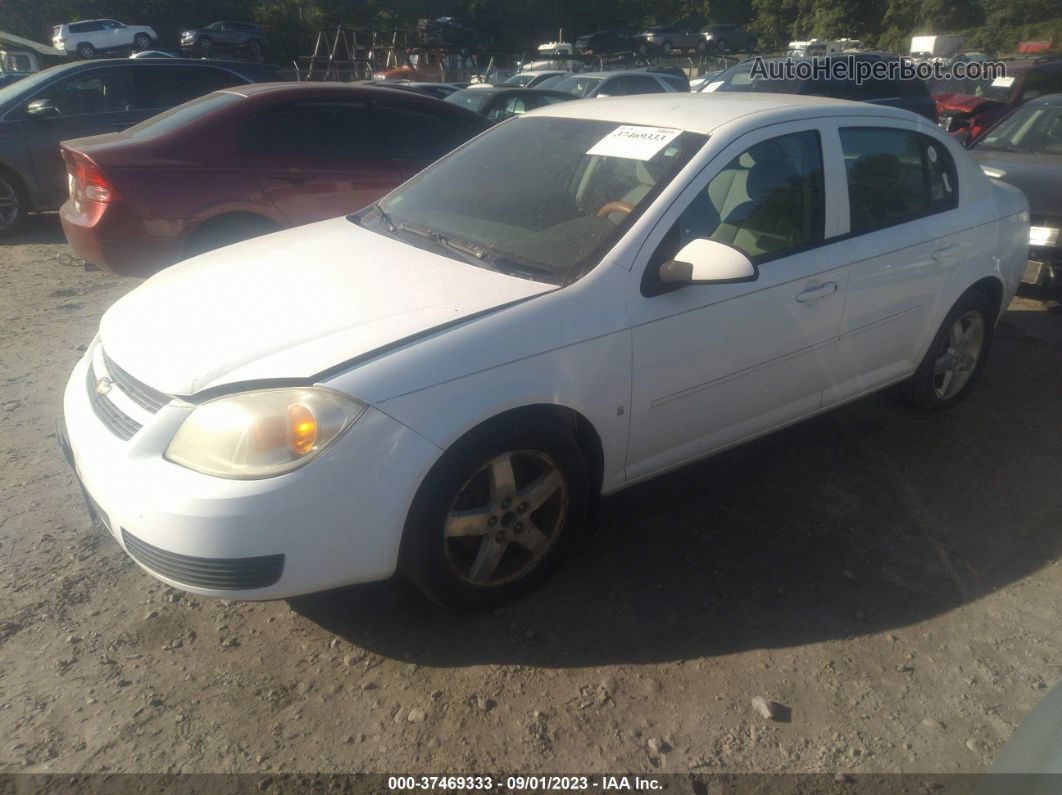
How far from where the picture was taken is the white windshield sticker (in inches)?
125

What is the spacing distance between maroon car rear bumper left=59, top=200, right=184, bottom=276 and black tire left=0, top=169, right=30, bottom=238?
10.7 ft

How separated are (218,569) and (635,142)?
2.16 meters

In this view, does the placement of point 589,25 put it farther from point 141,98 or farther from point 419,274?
point 419,274

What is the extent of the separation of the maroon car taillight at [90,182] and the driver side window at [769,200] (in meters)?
3.92

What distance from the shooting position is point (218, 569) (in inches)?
92.0

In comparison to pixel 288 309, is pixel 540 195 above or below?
above

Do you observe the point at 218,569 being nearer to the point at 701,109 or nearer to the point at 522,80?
the point at 701,109

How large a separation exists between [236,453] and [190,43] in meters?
41.9

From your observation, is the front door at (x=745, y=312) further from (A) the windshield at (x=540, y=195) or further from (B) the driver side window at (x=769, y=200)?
(A) the windshield at (x=540, y=195)

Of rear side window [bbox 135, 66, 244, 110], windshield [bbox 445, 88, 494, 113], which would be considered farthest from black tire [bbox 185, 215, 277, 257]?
windshield [bbox 445, 88, 494, 113]

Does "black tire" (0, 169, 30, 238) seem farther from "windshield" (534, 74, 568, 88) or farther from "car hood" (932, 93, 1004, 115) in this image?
"car hood" (932, 93, 1004, 115)

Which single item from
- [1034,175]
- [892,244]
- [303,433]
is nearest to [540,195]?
[303,433]

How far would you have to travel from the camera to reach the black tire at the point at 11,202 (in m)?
7.89

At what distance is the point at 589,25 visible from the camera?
61.2 meters
